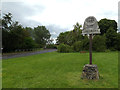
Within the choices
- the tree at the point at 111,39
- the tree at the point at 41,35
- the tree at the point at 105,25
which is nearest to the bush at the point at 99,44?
the tree at the point at 111,39

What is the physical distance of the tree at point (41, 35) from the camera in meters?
50.8

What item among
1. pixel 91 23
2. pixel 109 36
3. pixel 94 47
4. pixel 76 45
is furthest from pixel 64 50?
pixel 91 23

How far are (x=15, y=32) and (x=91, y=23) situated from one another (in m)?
19.7

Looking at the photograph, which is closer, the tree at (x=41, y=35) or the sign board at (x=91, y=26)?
the sign board at (x=91, y=26)

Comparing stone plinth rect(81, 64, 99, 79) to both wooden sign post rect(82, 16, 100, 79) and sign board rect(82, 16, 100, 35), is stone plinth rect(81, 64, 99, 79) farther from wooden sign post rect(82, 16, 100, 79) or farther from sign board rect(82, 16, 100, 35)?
sign board rect(82, 16, 100, 35)

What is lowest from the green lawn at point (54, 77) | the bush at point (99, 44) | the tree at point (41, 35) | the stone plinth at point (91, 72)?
the green lawn at point (54, 77)

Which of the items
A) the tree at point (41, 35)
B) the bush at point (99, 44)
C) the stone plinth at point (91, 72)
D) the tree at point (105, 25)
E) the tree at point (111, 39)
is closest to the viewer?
the stone plinth at point (91, 72)

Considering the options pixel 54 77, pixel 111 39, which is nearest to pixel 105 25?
pixel 111 39

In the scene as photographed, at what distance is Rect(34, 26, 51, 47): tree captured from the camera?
167ft

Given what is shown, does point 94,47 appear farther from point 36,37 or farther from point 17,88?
point 36,37

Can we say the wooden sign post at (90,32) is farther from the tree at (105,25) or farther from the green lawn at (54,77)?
the tree at (105,25)

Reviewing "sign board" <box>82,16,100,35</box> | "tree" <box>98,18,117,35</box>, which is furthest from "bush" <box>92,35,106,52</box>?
"sign board" <box>82,16,100,35</box>

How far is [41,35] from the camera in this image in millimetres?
52250

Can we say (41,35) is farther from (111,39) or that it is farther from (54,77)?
(54,77)
